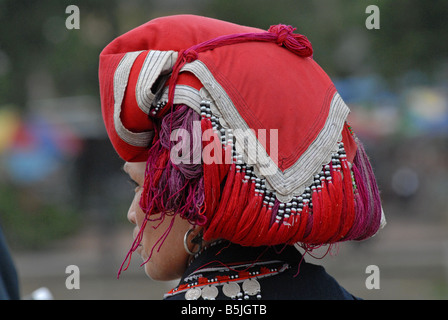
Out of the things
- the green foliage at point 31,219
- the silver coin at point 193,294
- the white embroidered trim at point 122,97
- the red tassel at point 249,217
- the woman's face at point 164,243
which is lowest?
the green foliage at point 31,219

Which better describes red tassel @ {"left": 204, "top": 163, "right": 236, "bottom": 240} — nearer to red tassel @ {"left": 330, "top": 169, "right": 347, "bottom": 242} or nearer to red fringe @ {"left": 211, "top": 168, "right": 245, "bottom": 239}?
red fringe @ {"left": 211, "top": 168, "right": 245, "bottom": 239}

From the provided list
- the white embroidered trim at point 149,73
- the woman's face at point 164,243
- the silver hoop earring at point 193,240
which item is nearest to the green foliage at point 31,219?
the woman's face at point 164,243

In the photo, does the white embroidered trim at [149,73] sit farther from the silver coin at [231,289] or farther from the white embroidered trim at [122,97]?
the silver coin at [231,289]

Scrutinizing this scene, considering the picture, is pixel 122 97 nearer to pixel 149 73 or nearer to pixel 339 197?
pixel 149 73

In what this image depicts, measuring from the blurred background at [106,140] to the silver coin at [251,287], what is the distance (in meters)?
4.26

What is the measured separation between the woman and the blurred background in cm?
424

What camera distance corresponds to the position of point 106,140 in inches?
563

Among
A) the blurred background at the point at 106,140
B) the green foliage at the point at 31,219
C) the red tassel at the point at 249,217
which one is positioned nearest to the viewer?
the red tassel at the point at 249,217

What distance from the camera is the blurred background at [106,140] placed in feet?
25.8

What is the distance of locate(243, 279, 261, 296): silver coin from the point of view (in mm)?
1779

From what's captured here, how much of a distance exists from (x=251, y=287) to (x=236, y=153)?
395 millimetres

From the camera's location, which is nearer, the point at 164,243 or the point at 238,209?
the point at 238,209

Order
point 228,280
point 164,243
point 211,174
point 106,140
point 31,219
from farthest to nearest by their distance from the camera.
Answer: point 106,140 → point 31,219 → point 164,243 → point 228,280 → point 211,174

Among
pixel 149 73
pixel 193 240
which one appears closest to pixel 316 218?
pixel 193 240
